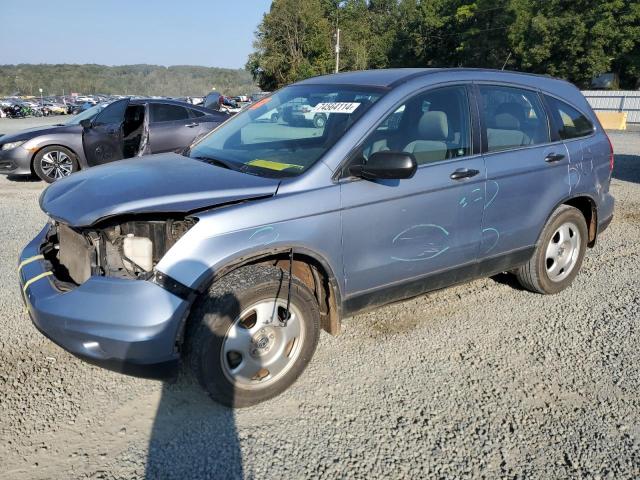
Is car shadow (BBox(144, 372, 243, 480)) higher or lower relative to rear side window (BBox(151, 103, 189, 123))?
lower

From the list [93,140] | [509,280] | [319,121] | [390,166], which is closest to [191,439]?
[390,166]

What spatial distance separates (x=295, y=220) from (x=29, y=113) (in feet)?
147

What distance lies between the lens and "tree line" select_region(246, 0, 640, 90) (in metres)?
40.0

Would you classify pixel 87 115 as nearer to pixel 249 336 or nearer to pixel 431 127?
pixel 431 127

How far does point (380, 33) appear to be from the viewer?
270 ft

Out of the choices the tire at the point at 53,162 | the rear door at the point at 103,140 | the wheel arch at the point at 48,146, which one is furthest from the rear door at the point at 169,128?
the tire at the point at 53,162

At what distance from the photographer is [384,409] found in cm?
283

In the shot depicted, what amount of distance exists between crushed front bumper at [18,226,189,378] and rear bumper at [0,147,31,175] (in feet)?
24.3

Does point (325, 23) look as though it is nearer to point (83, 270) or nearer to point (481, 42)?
point (481, 42)

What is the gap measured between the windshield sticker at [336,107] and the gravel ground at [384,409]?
1596mm

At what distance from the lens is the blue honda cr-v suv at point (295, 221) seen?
2.53 metres

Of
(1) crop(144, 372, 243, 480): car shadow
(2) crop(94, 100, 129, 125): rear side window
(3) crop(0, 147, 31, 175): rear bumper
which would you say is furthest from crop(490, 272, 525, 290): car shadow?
(3) crop(0, 147, 31, 175): rear bumper

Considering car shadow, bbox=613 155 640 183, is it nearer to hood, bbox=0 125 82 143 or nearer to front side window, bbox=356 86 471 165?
front side window, bbox=356 86 471 165

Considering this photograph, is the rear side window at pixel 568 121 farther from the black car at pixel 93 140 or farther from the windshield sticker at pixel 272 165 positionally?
the black car at pixel 93 140
